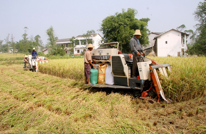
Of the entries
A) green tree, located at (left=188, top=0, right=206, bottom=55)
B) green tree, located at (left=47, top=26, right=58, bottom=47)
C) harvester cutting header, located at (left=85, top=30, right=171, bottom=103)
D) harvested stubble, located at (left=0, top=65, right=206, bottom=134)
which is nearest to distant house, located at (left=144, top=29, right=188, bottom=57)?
green tree, located at (left=188, top=0, right=206, bottom=55)

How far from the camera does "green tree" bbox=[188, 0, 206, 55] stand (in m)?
26.8

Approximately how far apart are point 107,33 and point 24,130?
26048 mm

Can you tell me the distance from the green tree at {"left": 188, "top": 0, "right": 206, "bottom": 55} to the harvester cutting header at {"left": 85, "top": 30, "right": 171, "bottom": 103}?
25953 mm

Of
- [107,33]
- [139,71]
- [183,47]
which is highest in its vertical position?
[107,33]

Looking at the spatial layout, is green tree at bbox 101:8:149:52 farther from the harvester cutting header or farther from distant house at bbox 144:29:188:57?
the harvester cutting header

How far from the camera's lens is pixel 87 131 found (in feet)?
9.84

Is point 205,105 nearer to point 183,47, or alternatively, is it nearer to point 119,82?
point 119,82

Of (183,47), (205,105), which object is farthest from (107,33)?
(205,105)

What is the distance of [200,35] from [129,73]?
96.2ft

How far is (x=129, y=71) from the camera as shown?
539cm

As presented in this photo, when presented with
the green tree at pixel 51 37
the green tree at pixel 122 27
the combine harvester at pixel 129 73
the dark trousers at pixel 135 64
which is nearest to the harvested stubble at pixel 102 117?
the combine harvester at pixel 129 73

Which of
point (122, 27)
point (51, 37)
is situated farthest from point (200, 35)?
point (51, 37)

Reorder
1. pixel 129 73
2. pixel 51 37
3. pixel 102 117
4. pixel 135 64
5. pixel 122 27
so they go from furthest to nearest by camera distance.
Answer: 1. pixel 51 37
2. pixel 122 27
3. pixel 129 73
4. pixel 135 64
5. pixel 102 117

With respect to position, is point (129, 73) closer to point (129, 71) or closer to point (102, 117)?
point (129, 71)
